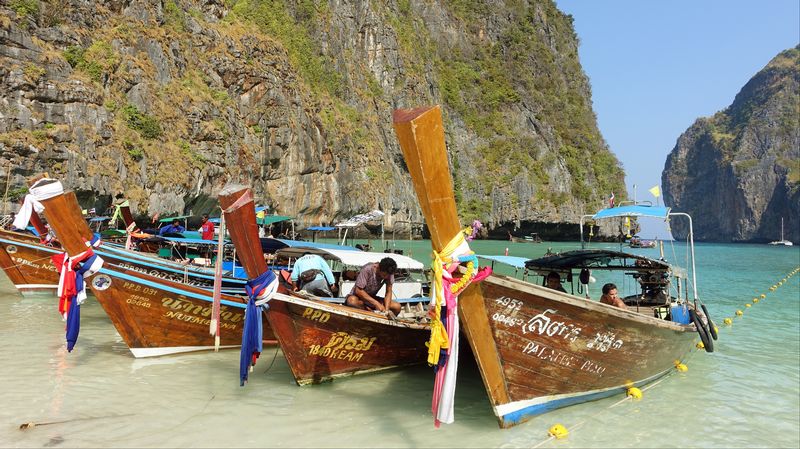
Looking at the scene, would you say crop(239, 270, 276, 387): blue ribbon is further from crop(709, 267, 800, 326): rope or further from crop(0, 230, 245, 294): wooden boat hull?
crop(709, 267, 800, 326): rope

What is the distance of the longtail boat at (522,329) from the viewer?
468 centimetres

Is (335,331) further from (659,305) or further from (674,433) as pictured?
(659,305)

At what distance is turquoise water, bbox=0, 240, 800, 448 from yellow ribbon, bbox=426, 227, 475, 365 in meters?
1.29

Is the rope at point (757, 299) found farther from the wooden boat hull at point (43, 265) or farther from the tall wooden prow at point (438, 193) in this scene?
the wooden boat hull at point (43, 265)

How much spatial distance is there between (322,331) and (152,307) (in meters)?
3.20

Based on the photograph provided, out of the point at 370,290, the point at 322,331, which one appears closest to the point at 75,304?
the point at 322,331

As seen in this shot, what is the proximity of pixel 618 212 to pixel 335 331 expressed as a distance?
5927 millimetres

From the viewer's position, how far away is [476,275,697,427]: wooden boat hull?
17.8 feet

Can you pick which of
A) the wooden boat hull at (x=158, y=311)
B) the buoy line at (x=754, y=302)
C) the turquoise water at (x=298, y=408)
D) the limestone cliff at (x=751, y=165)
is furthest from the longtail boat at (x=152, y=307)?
the limestone cliff at (x=751, y=165)

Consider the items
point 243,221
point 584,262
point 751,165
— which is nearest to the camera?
point 243,221

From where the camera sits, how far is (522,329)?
5574 millimetres

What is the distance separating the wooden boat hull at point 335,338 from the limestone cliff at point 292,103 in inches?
960

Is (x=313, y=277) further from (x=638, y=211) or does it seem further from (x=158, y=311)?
(x=638, y=211)

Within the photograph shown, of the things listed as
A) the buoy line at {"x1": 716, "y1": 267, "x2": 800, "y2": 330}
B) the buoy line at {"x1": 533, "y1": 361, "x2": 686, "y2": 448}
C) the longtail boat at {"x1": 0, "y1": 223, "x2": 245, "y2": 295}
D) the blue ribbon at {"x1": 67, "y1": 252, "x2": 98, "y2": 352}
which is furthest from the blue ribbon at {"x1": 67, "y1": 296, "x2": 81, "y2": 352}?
the buoy line at {"x1": 716, "y1": 267, "x2": 800, "y2": 330}
